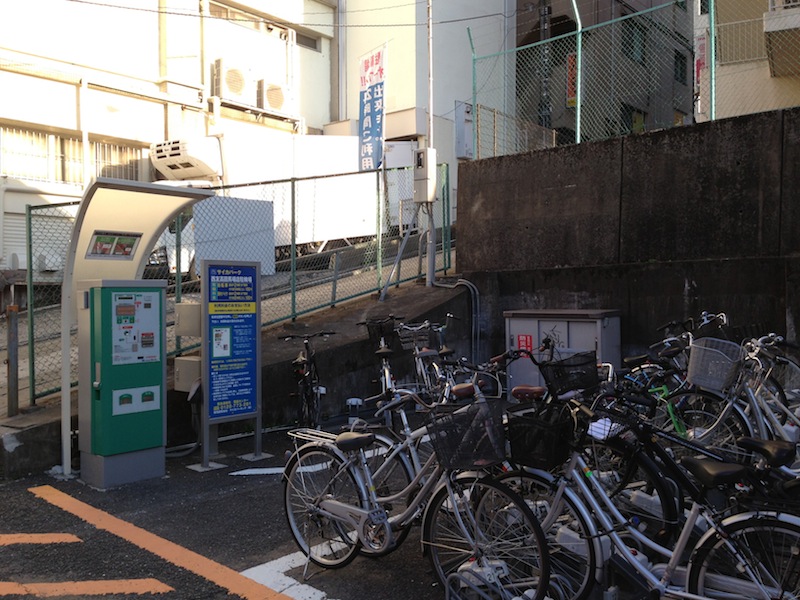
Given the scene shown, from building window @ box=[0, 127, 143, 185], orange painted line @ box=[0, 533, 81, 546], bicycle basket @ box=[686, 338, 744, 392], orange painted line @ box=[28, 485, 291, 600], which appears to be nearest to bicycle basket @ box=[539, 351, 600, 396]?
bicycle basket @ box=[686, 338, 744, 392]

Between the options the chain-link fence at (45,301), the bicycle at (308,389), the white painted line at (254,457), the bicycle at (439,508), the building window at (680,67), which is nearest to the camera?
the bicycle at (439,508)

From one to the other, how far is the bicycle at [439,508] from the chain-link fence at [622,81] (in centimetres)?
668

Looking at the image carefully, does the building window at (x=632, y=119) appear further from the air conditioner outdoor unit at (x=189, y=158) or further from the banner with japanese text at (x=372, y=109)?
the air conditioner outdoor unit at (x=189, y=158)

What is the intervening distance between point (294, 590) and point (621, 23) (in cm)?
838

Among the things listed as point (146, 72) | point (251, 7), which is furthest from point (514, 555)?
point (251, 7)

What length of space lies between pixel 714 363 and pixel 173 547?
3661 mm

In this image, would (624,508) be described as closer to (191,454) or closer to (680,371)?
(680,371)

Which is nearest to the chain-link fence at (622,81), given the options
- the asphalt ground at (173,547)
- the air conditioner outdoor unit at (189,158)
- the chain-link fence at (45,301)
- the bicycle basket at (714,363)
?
the bicycle basket at (714,363)

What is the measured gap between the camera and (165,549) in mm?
4188

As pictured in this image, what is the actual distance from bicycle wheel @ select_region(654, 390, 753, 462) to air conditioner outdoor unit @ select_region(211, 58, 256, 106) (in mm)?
14821

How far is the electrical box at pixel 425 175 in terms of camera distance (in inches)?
378

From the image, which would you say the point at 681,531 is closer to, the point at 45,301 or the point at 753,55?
the point at 45,301

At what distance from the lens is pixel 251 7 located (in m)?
18.2

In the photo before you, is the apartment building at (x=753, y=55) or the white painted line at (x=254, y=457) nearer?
the white painted line at (x=254, y=457)
